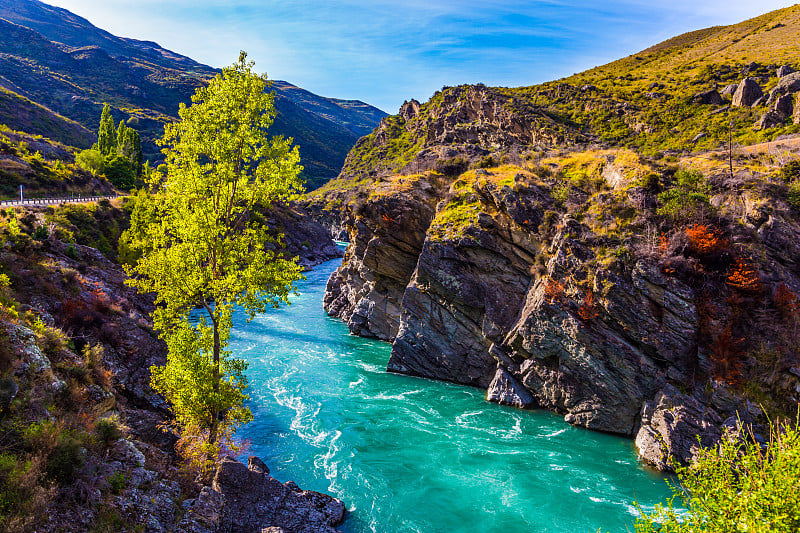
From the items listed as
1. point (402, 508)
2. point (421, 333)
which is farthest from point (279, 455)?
point (421, 333)

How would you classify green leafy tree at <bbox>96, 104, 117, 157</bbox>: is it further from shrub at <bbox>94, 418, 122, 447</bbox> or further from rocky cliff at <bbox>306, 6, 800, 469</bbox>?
shrub at <bbox>94, 418, 122, 447</bbox>

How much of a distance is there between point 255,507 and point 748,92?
3168 inches

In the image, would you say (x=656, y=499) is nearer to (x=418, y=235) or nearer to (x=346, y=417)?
(x=346, y=417)

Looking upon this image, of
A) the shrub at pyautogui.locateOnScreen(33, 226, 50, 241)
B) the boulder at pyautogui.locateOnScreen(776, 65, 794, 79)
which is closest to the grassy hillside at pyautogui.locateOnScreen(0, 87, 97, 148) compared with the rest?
the shrub at pyautogui.locateOnScreen(33, 226, 50, 241)

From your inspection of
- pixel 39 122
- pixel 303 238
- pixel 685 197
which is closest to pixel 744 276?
pixel 685 197

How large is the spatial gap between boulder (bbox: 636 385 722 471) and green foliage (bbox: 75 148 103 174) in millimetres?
88659

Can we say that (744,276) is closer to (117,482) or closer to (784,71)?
(117,482)

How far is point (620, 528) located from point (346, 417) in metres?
16.0

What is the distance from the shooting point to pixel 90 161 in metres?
73.3

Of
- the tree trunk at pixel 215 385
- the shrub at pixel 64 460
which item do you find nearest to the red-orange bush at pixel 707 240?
the tree trunk at pixel 215 385

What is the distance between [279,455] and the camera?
21.4m

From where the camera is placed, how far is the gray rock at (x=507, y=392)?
92.0ft

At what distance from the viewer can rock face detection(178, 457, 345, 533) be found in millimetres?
13422

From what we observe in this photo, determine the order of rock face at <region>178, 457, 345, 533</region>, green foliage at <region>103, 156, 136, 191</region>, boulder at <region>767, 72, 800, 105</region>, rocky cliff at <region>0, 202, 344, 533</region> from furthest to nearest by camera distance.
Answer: green foliage at <region>103, 156, 136, 191</region>
boulder at <region>767, 72, 800, 105</region>
rock face at <region>178, 457, 345, 533</region>
rocky cliff at <region>0, 202, 344, 533</region>
